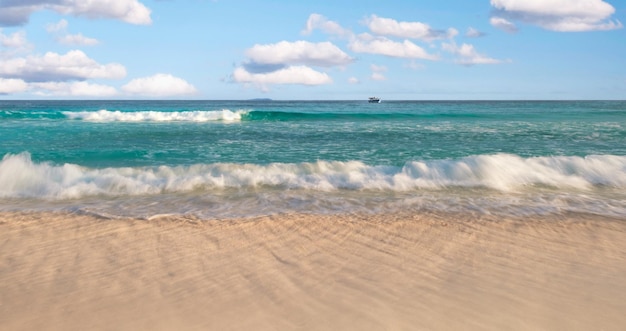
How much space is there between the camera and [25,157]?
1055 cm

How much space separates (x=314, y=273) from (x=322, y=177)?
5.48 metres

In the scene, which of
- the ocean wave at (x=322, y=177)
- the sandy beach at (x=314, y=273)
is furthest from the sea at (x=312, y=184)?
the sandy beach at (x=314, y=273)

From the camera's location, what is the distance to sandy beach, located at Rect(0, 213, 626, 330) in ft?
11.8

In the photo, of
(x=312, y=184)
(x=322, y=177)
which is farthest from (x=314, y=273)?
(x=322, y=177)

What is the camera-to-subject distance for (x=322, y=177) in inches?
392

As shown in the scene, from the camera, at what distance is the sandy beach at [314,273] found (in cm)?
361

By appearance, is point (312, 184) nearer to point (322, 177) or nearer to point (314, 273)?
point (322, 177)

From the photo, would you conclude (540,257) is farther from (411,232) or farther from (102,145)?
(102,145)

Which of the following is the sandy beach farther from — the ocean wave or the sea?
the ocean wave

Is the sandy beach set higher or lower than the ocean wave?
lower

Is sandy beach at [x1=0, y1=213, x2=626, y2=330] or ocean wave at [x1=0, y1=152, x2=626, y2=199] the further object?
ocean wave at [x1=0, y1=152, x2=626, y2=199]


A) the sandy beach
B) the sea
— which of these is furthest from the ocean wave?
the sandy beach

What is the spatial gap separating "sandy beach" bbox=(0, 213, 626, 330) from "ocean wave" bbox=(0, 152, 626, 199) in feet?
7.98

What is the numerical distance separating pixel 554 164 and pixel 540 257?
694 cm
